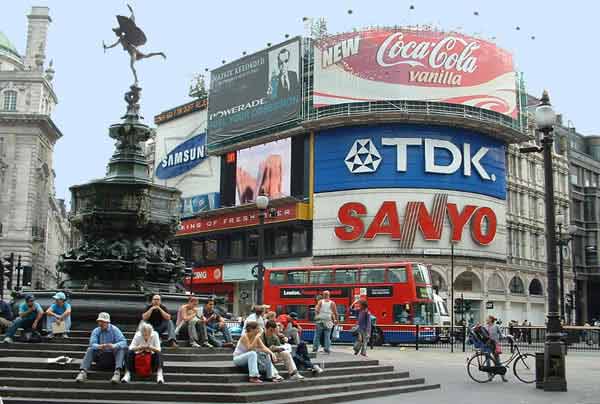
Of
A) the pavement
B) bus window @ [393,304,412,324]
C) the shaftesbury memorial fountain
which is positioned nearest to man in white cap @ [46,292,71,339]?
the shaftesbury memorial fountain

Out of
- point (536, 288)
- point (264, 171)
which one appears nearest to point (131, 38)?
point (264, 171)

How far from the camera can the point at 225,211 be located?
204 feet

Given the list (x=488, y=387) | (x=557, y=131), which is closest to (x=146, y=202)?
(x=488, y=387)

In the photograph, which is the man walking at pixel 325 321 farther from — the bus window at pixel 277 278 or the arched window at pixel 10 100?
the arched window at pixel 10 100

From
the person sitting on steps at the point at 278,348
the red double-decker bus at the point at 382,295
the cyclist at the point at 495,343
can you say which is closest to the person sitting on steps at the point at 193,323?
the person sitting on steps at the point at 278,348

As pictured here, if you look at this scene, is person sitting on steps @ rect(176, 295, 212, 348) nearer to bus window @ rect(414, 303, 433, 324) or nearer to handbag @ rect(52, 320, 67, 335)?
handbag @ rect(52, 320, 67, 335)

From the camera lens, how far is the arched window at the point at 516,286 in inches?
2290

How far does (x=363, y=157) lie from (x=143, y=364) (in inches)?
1649

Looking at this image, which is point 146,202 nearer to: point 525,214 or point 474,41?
point 474,41

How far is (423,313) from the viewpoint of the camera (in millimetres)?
35188

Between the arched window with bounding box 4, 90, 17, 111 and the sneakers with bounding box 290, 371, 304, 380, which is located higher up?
the arched window with bounding box 4, 90, 17, 111

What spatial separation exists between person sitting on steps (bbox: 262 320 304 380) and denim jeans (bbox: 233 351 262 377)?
1.02 meters

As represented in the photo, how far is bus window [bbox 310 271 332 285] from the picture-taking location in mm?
37556

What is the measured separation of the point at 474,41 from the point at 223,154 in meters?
24.0
